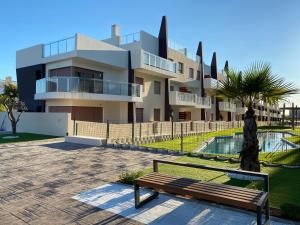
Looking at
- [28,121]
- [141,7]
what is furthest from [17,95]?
[141,7]

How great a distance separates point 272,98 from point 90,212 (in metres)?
5.65

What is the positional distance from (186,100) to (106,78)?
11.8 meters

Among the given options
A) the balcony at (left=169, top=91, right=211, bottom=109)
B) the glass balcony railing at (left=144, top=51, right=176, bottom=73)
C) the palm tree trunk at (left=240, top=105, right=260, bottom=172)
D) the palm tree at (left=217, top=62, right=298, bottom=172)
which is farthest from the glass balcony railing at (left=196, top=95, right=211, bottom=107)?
the palm tree trunk at (left=240, top=105, right=260, bottom=172)

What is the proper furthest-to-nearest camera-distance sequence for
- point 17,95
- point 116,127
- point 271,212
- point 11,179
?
point 17,95 → point 116,127 → point 11,179 → point 271,212

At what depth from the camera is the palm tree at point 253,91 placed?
6.86m

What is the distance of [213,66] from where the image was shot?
1848 inches

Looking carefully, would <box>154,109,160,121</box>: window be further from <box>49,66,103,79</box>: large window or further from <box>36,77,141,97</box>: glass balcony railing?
<box>49,66,103,79</box>: large window

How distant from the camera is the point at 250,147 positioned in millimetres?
7016

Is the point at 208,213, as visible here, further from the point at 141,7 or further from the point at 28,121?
the point at 28,121

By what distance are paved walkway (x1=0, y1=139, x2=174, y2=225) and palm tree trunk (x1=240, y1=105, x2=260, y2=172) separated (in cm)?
324

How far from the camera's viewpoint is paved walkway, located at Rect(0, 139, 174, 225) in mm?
4504

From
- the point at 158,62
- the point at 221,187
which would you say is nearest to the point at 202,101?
the point at 158,62

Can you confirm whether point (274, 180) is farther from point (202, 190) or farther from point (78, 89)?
point (78, 89)

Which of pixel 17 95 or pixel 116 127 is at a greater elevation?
pixel 17 95
